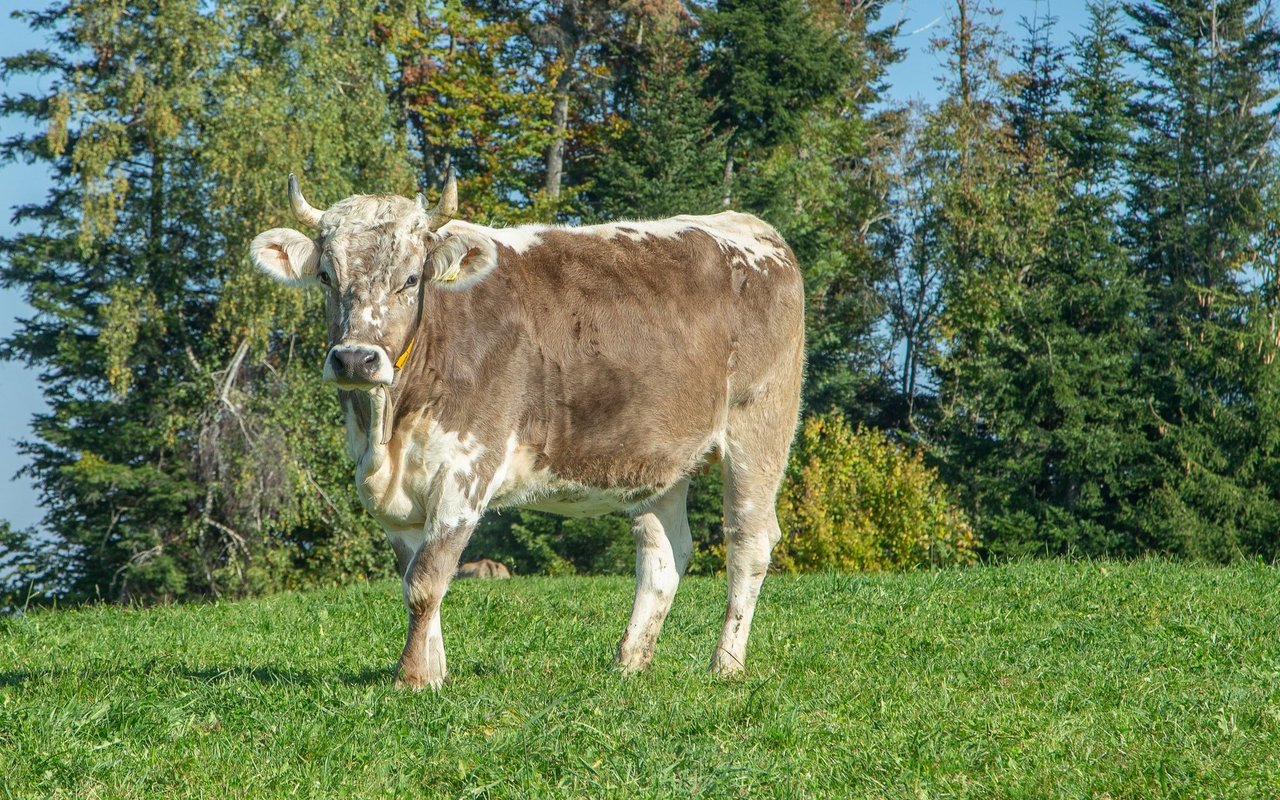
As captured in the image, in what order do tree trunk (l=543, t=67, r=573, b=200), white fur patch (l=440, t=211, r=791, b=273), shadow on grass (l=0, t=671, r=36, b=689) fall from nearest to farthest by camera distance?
1. shadow on grass (l=0, t=671, r=36, b=689)
2. white fur patch (l=440, t=211, r=791, b=273)
3. tree trunk (l=543, t=67, r=573, b=200)

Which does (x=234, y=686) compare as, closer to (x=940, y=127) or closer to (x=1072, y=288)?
(x=1072, y=288)

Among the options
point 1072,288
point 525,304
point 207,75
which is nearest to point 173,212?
point 207,75

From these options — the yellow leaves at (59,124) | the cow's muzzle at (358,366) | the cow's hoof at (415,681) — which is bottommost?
the cow's hoof at (415,681)

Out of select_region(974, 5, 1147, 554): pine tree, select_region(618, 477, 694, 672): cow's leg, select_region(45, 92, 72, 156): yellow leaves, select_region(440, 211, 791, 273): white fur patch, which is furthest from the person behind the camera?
select_region(974, 5, 1147, 554): pine tree

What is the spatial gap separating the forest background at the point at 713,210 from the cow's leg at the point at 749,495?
22528 mm

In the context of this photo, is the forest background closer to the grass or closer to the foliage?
the foliage

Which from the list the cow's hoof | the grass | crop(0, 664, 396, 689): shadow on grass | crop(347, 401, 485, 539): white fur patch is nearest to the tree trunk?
the grass

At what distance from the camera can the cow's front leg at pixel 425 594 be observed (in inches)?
266

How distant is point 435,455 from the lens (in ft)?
22.5

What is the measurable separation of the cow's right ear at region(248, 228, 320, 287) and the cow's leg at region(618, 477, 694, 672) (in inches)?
94.4

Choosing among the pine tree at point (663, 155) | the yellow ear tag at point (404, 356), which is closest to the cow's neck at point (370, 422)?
the yellow ear tag at point (404, 356)

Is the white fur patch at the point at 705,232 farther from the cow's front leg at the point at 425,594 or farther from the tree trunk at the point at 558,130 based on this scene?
the tree trunk at the point at 558,130

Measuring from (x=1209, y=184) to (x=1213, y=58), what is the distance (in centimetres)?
402

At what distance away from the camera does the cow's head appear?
655 centimetres
